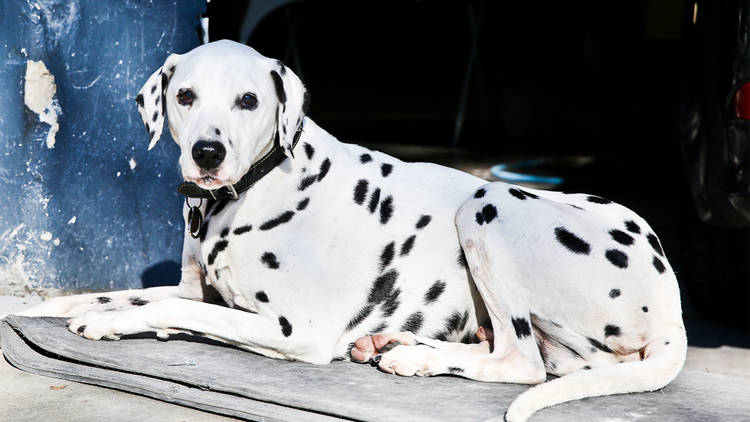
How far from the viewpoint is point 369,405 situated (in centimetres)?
345

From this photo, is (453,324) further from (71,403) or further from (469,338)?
(71,403)

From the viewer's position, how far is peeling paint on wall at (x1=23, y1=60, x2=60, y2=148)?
4738 millimetres

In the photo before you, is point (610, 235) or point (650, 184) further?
point (650, 184)

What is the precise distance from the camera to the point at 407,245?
3.99 m

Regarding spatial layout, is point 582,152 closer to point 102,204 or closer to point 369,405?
point 102,204

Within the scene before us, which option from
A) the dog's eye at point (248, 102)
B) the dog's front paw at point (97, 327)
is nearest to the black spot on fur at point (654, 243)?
the dog's eye at point (248, 102)

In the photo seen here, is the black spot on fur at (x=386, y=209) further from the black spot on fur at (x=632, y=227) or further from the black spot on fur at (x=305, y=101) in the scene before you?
the black spot on fur at (x=632, y=227)

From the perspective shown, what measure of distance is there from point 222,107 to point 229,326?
2.87 feet

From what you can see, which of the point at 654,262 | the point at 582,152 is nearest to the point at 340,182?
the point at 654,262

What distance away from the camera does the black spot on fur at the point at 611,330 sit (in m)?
3.76

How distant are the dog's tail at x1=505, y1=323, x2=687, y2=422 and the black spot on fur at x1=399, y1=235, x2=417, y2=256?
857mm

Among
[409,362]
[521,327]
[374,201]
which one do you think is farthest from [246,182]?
[521,327]

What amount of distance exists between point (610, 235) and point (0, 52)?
3.04 m

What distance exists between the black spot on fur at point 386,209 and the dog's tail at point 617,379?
1.00 meters
